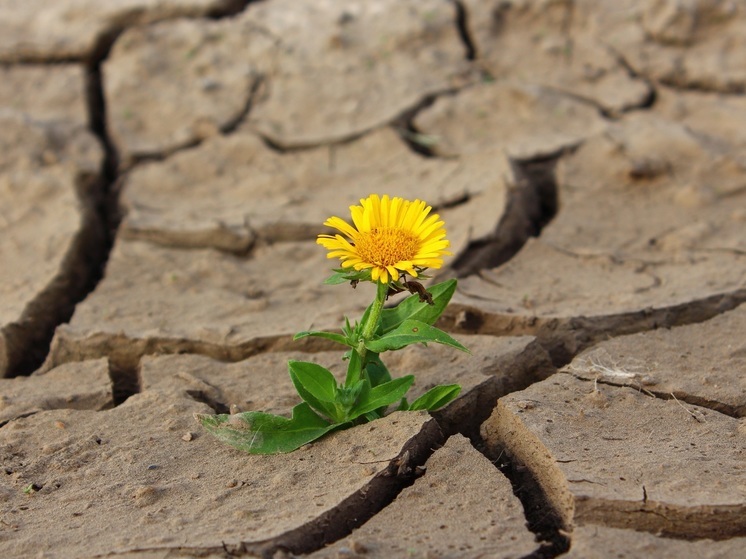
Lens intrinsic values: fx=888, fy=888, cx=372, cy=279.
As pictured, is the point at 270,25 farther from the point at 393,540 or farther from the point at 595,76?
the point at 393,540

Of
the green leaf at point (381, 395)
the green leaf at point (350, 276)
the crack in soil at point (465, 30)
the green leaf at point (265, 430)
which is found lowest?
the green leaf at point (265, 430)

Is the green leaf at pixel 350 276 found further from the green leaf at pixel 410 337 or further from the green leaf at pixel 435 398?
the green leaf at pixel 435 398

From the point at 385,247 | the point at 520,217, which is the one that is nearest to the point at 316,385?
the point at 385,247

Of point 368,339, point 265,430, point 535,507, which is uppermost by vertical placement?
point 368,339

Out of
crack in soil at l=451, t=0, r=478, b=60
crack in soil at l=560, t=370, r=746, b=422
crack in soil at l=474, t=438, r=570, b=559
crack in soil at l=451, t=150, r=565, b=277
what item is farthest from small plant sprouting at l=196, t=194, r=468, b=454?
crack in soil at l=451, t=0, r=478, b=60

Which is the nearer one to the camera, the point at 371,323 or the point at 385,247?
the point at 385,247

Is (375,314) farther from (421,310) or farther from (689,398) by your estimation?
(689,398)

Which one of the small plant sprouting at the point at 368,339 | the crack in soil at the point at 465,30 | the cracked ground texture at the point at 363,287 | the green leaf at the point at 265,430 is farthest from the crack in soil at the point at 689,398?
the crack in soil at the point at 465,30

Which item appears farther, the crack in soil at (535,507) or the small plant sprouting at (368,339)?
the small plant sprouting at (368,339)
